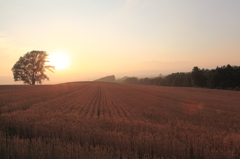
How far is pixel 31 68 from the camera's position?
162 ft

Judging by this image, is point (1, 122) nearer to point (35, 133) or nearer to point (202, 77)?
point (35, 133)

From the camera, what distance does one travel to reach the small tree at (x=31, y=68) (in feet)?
157

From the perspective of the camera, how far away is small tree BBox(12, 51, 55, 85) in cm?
4775

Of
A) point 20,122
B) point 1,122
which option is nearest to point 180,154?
point 20,122

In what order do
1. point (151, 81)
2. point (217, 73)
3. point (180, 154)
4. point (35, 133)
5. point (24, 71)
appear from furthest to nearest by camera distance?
1. point (151, 81)
2. point (217, 73)
3. point (24, 71)
4. point (35, 133)
5. point (180, 154)

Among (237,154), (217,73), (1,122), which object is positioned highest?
(217,73)

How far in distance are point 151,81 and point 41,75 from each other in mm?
89006

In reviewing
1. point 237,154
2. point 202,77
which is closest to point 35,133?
point 237,154

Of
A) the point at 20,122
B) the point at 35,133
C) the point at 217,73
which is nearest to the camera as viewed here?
the point at 35,133

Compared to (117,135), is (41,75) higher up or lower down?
higher up

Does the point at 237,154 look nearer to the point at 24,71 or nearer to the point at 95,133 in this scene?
the point at 95,133

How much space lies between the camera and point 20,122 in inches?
264

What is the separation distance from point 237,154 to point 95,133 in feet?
15.3

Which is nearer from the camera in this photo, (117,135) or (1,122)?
(117,135)
